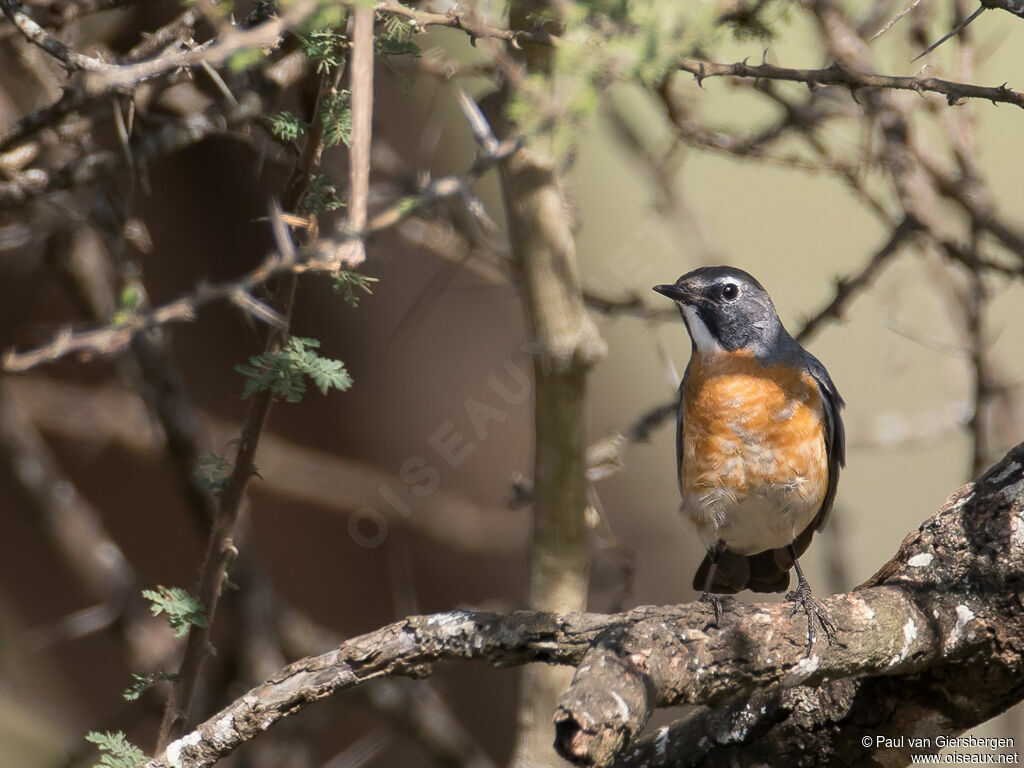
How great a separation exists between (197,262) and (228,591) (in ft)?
6.25

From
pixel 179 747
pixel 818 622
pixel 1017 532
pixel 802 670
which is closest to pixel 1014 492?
pixel 1017 532

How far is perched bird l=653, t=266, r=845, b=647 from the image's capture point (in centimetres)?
367

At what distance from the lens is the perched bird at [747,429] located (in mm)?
3670

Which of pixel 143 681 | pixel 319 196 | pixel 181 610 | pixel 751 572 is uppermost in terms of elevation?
pixel 319 196

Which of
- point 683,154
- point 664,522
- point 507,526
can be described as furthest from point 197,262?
point 664,522

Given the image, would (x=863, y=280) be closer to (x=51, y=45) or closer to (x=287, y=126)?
(x=287, y=126)

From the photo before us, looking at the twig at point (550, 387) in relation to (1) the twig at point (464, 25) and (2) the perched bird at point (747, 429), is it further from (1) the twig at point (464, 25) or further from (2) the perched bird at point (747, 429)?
(1) the twig at point (464, 25)

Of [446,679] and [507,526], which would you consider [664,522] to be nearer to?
[507,526]

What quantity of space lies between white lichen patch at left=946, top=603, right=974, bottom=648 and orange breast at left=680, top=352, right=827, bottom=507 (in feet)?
3.69

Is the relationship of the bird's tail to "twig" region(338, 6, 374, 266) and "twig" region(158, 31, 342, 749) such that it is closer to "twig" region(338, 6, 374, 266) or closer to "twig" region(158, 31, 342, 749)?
"twig" region(158, 31, 342, 749)

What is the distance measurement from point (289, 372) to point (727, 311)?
2.22 meters

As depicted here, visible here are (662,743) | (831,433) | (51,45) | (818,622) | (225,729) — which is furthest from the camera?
(831,433)

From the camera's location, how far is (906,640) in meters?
2.46

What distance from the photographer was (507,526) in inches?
224
